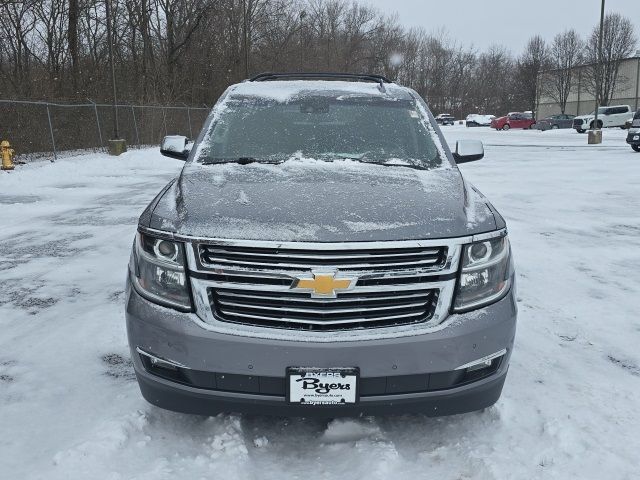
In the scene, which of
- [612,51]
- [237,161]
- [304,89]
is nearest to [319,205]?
[237,161]

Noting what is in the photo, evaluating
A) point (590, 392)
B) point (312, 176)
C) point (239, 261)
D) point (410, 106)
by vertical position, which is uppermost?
point (410, 106)

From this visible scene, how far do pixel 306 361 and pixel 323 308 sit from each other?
0.76ft

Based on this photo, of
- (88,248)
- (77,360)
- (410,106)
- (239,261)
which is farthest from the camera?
(88,248)

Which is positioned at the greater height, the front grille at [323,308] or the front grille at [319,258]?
the front grille at [319,258]

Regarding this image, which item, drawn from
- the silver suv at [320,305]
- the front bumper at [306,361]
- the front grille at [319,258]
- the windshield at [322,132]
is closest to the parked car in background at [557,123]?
the windshield at [322,132]

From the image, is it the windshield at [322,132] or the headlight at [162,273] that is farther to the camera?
the windshield at [322,132]

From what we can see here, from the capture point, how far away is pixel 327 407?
2482 millimetres

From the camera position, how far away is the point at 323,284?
7.88 feet

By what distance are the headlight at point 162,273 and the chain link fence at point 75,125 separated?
16799mm

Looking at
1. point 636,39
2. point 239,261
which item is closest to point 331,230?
point 239,261

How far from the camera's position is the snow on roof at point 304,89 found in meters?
4.39

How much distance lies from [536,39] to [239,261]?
283 ft

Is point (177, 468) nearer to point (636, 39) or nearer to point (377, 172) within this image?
point (377, 172)

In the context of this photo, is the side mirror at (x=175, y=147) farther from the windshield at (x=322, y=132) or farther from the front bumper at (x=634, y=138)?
the front bumper at (x=634, y=138)
